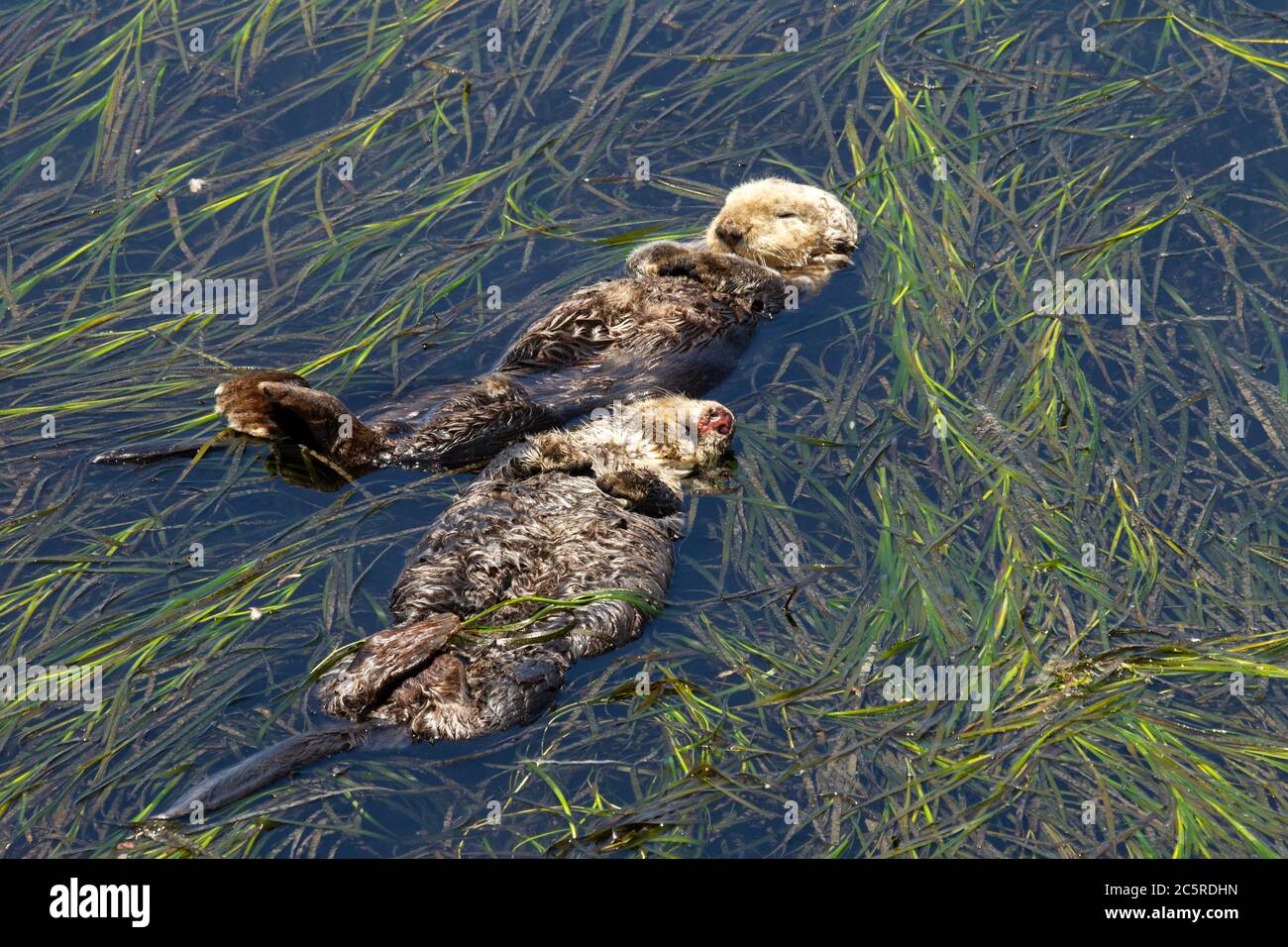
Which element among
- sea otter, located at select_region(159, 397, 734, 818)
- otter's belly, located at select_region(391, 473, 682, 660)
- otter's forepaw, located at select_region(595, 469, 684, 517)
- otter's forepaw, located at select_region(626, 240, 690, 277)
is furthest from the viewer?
otter's forepaw, located at select_region(626, 240, 690, 277)

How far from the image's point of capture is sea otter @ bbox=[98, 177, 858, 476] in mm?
5523

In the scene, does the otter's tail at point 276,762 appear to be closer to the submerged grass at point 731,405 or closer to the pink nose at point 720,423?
the submerged grass at point 731,405

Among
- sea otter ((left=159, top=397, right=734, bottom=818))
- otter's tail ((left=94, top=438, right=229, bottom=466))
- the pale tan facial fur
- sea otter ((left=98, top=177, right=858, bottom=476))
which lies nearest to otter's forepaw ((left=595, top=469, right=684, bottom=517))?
sea otter ((left=159, top=397, right=734, bottom=818))

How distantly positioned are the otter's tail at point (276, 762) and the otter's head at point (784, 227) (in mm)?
3240

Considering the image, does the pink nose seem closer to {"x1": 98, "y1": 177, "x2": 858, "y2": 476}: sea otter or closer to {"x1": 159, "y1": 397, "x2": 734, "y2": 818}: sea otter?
{"x1": 159, "y1": 397, "x2": 734, "y2": 818}: sea otter

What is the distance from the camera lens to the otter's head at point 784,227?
21.8ft

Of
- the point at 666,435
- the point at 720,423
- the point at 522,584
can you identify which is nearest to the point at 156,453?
the point at 522,584

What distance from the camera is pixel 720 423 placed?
5.57 m

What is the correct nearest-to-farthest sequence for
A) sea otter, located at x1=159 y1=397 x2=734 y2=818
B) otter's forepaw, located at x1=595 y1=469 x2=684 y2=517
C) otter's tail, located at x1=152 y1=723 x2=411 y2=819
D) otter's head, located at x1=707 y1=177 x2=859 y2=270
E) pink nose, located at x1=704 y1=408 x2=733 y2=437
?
otter's tail, located at x1=152 y1=723 x2=411 y2=819 < sea otter, located at x1=159 y1=397 x2=734 y2=818 < otter's forepaw, located at x1=595 y1=469 x2=684 y2=517 < pink nose, located at x1=704 y1=408 x2=733 y2=437 < otter's head, located at x1=707 y1=177 x2=859 y2=270

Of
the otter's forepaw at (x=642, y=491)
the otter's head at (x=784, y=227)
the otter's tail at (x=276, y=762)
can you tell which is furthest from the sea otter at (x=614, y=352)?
the otter's tail at (x=276, y=762)

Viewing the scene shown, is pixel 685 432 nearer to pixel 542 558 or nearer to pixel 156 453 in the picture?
pixel 542 558

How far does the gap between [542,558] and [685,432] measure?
858 mm

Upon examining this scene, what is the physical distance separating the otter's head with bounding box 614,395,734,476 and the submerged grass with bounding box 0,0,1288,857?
22cm

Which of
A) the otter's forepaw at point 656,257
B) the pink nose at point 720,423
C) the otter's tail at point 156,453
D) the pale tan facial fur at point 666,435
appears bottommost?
the otter's tail at point 156,453
